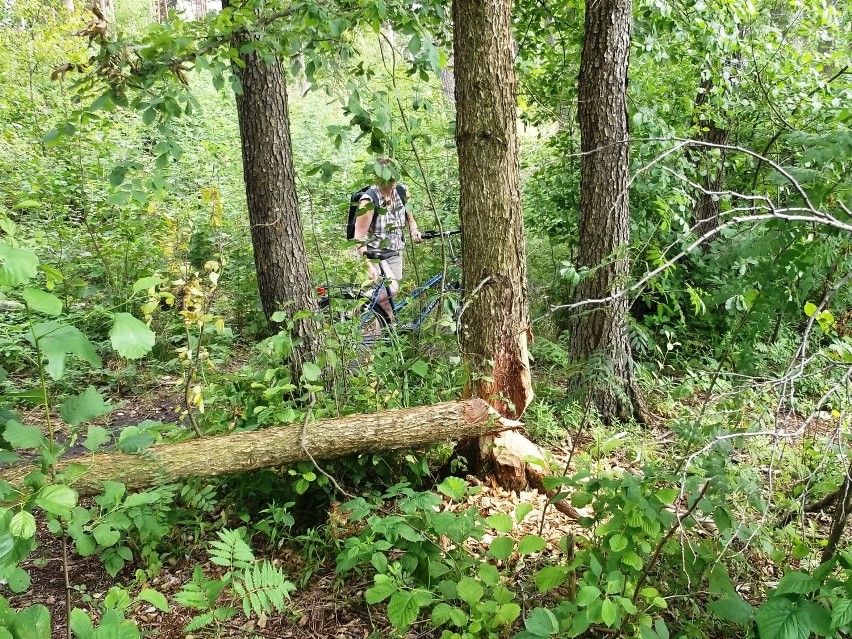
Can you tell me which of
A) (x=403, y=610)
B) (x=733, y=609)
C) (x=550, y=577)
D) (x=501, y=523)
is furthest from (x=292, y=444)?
(x=733, y=609)

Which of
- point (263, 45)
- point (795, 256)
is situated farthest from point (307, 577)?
point (263, 45)

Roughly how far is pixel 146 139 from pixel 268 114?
698 cm

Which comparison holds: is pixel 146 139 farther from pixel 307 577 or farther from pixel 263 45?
pixel 307 577

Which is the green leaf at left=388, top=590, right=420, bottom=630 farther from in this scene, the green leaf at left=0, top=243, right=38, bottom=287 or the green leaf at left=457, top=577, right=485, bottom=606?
the green leaf at left=0, top=243, right=38, bottom=287

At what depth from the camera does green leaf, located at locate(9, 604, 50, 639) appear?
1.53 metres

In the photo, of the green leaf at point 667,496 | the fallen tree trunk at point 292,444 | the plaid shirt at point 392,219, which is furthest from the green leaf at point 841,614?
the plaid shirt at point 392,219

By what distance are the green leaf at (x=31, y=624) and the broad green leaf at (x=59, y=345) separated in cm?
73

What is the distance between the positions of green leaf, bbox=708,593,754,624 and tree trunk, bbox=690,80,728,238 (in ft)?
11.6

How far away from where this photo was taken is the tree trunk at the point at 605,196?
414 centimetres

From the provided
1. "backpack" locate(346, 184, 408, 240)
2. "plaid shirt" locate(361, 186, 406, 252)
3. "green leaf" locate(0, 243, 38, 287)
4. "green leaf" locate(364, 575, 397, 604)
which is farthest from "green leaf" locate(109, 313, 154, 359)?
"plaid shirt" locate(361, 186, 406, 252)

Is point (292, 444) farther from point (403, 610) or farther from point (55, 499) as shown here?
point (55, 499)

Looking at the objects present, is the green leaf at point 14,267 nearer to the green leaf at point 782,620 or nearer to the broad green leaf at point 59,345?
the broad green leaf at point 59,345

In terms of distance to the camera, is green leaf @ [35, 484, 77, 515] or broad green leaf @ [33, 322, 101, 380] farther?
green leaf @ [35, 484, 77, 515]

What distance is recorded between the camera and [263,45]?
348 centimetres
